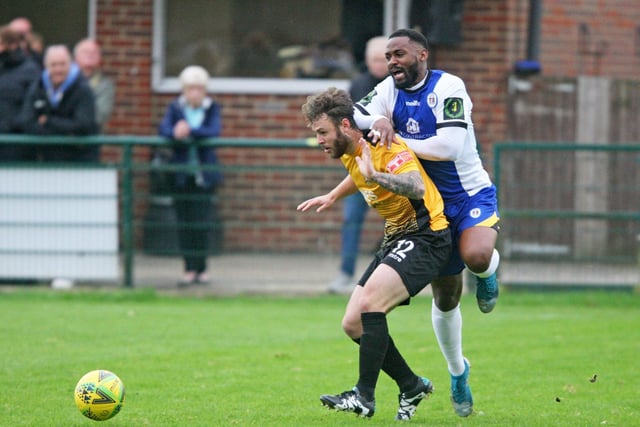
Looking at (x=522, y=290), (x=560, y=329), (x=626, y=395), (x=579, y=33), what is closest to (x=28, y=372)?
(x=626, y=395)

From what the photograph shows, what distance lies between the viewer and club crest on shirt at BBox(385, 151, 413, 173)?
664 cm

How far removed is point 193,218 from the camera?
12.9 meters

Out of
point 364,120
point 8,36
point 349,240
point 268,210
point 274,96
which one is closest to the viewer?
point 364,120

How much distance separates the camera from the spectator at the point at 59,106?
1266cm

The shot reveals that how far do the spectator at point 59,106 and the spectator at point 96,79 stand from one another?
2.78 feet

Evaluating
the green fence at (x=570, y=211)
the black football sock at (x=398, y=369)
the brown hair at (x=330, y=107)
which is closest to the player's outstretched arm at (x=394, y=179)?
the brown hair at (x=330, y=107)

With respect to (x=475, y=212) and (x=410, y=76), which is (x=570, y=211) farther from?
(x=410, y=76)

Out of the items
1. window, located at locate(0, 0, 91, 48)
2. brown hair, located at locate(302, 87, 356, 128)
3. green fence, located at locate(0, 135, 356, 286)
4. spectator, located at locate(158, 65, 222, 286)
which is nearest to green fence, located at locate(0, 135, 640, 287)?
green fence, located at locate(0, 135, 356, 286)

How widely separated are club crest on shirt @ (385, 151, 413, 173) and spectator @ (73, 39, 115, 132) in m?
7.51

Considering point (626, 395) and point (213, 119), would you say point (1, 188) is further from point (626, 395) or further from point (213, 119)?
point (626, 395)

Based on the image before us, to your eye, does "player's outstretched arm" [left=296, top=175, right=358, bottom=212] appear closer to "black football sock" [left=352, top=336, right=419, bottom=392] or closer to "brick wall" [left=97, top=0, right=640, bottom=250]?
"black football sock" [left=352, top=336, right=419, bottom=392]

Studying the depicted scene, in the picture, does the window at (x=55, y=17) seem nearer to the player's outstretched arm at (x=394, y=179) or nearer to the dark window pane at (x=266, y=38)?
the dark window pane at (x=266, y=38)

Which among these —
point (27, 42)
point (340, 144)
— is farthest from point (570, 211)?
point (340, 144)

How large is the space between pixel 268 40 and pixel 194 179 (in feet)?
10.1
